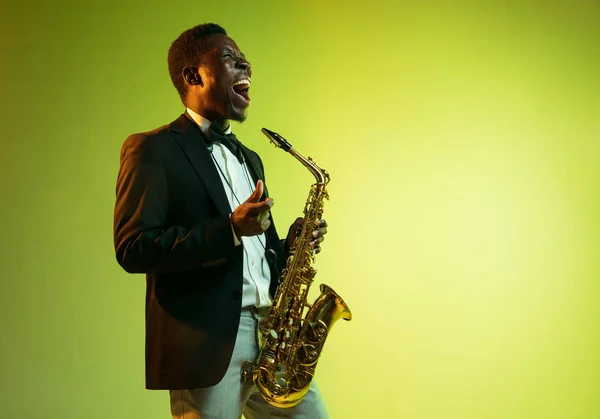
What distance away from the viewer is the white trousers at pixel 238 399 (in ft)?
5.64

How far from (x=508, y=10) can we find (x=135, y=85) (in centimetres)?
182

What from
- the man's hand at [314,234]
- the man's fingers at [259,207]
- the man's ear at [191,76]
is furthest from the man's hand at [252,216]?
the man's ear at [191,76]

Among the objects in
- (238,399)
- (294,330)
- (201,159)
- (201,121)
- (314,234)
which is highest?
(201,121)

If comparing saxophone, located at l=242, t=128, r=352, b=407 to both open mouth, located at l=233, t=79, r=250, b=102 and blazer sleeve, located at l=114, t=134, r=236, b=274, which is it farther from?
blazer sleeve, located at l=114, t=134, r=236, b=274

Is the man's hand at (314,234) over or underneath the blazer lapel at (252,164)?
underneath

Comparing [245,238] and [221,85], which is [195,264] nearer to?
[245,238]

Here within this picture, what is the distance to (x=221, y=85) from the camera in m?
1.99

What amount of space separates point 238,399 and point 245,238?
43cm

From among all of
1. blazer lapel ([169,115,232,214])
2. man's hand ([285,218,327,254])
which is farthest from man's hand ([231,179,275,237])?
man's hand ([285,218,327,254])

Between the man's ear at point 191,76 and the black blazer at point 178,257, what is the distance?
269 mm

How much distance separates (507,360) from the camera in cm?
329

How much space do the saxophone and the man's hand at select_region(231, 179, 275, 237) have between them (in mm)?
328

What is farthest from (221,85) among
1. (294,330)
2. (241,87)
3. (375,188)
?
(375,188)

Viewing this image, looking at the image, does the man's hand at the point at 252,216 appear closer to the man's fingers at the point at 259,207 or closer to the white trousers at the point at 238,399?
the man's fingers at the point at 259,207
